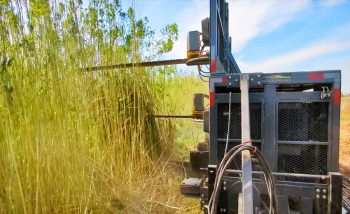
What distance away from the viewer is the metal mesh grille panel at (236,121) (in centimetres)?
253

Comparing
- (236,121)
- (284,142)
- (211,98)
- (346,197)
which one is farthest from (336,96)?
(346,197)

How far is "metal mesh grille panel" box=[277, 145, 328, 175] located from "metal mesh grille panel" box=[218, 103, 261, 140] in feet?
0.78

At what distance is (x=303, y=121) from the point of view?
2426 millimetres

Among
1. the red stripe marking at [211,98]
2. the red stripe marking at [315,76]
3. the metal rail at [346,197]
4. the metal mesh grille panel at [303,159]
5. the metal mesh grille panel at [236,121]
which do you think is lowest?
the metal rail at [346,197]

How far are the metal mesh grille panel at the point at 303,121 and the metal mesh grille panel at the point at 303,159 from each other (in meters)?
0.07

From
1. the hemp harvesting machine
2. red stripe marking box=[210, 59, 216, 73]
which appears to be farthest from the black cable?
red stripe marking box=[210, 59, 216, 73]

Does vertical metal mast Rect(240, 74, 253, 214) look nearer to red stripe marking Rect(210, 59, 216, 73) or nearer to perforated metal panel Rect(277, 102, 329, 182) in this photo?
perforated metal panel Rect(277, 102, 329, 182)

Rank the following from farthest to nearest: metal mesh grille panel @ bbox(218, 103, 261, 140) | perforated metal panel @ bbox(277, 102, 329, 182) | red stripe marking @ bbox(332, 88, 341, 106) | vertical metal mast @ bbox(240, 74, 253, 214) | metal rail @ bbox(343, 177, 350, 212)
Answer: metal rail @ bbox(343, 177, 350, 212), metal mesh grille panel @ bbox(218, 103, 261, 140), perforated metal panel @ bbox(277, 102, 329, 182), red stripe marking @ bbox(332, 88, 341, 106), vertical metal mast @ bbox(240, 74, 253, 214)

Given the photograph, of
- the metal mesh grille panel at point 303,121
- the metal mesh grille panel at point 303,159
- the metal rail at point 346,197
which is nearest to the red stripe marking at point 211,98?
the metal mesh grille panel at point 303,121

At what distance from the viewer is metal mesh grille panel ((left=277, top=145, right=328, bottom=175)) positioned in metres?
2.38

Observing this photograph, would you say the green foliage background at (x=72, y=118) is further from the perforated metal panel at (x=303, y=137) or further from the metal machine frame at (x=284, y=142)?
the perforated metal panel at (x=303, y=137)

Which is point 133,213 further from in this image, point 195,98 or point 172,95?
point 172,95

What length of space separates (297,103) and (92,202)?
1914 mm

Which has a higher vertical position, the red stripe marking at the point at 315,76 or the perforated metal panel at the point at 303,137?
the red stripe marking at the point at 315,76
